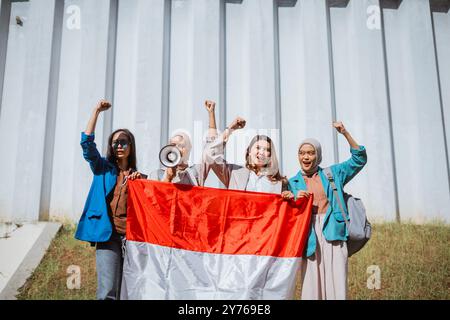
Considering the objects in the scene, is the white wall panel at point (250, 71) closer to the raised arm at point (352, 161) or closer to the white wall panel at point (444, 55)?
the raised arm at point (352, 161)

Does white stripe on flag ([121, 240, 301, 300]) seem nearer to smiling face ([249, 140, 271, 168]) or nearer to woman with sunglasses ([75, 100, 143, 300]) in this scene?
woman with sunglasses ([75, 100, 143, 300])

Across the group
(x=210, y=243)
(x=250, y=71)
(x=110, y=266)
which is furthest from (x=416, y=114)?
(x=110, y=266)

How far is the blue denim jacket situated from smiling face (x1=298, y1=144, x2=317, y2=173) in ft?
4.43

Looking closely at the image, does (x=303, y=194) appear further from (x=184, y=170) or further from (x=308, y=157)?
(x=184, y=170)

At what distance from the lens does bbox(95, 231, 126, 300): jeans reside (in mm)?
2904

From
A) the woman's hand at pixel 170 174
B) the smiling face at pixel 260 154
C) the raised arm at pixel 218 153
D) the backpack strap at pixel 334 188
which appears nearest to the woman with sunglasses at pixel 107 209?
the woman's hand at pixel 170 174

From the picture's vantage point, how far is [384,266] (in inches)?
174

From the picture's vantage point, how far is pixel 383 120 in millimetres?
5078

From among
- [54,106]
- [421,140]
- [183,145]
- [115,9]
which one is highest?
[115,9]

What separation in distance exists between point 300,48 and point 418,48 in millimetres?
1401

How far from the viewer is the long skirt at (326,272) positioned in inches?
119

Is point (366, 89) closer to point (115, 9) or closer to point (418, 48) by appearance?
point (418, 48)

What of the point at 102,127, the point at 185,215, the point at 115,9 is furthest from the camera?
the point at 115,9
